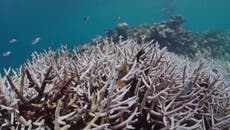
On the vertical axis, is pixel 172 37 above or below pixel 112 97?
above

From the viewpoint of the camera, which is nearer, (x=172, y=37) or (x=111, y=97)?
(x=111, y=97)

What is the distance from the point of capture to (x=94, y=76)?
3352 millimetres

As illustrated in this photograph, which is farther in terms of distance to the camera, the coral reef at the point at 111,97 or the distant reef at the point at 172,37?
the distant reef at the point at 172,37

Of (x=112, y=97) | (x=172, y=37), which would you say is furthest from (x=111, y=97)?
(x=172, y=37)

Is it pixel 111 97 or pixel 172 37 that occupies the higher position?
pixel 172 37

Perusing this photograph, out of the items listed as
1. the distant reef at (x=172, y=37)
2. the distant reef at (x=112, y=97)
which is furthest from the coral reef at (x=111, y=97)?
the distant reef at (x=172, y=37)

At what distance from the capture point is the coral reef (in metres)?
2.61

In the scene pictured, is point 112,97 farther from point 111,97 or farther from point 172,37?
point 172,37

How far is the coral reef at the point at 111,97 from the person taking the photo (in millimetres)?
2607

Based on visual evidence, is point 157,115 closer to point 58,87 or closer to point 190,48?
point 58,87

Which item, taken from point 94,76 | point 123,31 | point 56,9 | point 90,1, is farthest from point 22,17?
point 94,76

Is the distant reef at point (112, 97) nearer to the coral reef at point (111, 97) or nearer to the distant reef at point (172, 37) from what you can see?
the coral reef at point (111, 97)

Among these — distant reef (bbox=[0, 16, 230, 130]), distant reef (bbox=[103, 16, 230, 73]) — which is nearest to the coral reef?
distant reef (bbox=[0, 16, 230, 130])

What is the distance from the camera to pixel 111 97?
8.82ft
